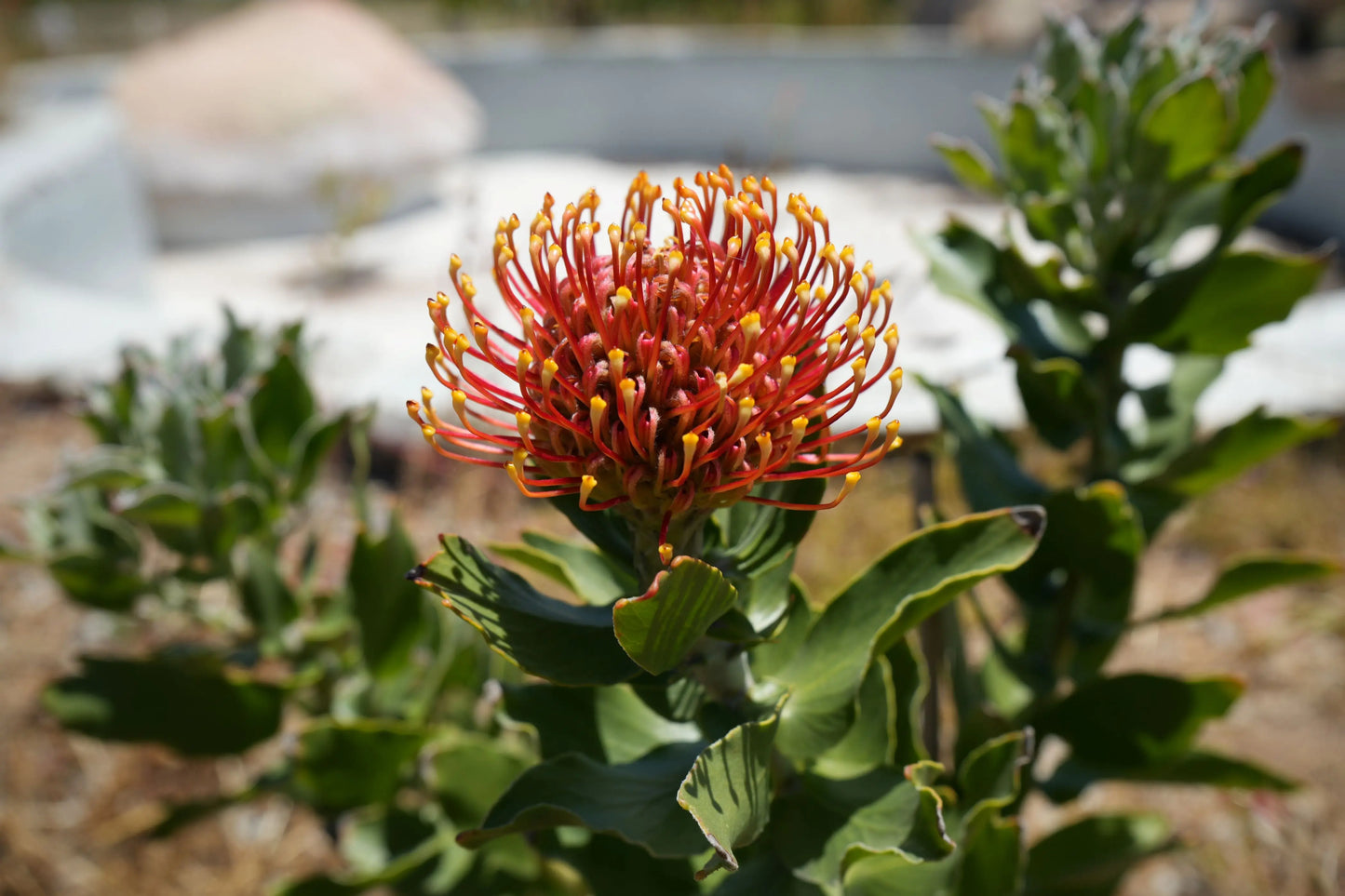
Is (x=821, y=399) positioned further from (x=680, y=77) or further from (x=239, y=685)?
(x=680, y=77)

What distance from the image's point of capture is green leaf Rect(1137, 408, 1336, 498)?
103 cm

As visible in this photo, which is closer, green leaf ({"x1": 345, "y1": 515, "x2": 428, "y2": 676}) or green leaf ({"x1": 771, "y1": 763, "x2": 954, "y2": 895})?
green leaf ({"x1": 771, "y1": 763, "x2": 954, "y2": 895})

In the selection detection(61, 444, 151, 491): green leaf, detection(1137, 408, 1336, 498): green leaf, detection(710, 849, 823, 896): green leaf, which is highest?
detection(1137, 408, 1336, 498): green leaf

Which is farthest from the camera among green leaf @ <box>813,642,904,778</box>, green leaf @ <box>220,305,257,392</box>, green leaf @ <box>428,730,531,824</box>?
green leaf @ <box>220,305,257,392</box>

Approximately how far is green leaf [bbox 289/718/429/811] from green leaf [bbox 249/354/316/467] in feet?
1.10

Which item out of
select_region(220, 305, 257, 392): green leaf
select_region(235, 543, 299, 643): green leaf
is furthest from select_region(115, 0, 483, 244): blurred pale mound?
select_region(235, 543, 299, 643): green leaf

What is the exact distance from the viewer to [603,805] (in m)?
0.76

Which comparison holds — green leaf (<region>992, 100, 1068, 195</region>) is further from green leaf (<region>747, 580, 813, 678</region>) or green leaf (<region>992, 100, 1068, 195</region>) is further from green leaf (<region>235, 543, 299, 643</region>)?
green leaf (<region>235, 543, 299, 643</region>)

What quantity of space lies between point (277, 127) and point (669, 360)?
6426 millimetres

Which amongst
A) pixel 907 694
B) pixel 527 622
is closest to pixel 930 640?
pixel 907 694

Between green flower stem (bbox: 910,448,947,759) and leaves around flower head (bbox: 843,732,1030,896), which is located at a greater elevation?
green flower stem (bbox: 910,448,947,759)

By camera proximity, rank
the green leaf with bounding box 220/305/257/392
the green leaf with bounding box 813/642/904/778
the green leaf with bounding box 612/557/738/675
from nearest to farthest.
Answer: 1. the green leaf with bounding box 612/557/738/675
2. the green leaf with bounding box 813/642/904/778
3. the green leaf with bounding box 220/305/257/392

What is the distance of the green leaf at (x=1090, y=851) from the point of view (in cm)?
115

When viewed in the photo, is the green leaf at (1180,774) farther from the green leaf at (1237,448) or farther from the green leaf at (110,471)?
the green leaf at (110,471)
